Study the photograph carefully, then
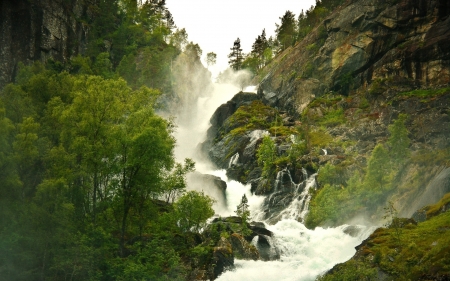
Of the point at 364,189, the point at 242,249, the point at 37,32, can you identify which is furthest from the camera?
the point at 37,32

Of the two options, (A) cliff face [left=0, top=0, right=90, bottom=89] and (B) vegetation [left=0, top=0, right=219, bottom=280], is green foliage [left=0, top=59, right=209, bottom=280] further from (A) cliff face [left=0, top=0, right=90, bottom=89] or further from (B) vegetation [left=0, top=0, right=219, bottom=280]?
(A) cliff face [left=0, top=0, right=90, bottom=89]

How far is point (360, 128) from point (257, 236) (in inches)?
1458

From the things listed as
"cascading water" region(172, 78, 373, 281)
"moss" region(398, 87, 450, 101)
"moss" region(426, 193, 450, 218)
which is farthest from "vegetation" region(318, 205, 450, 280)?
"moss" region(398, 87, 450, 101)

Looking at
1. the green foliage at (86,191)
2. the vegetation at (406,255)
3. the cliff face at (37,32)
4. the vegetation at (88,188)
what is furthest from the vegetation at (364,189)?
the cliff face at (37,32)

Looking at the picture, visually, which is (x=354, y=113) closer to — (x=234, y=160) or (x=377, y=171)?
(x=234, y=160)

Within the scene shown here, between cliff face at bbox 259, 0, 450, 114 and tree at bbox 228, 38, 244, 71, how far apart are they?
140 feet

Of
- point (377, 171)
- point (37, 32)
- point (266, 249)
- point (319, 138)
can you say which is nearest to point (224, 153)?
point (319, 138)

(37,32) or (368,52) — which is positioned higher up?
(368,52)

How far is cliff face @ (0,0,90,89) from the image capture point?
66.9 m

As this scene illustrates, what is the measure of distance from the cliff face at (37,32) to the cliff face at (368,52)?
149 feet

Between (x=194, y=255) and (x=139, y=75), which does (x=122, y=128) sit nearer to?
(x=194, y=255)

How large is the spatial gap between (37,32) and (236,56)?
8025 centimetres

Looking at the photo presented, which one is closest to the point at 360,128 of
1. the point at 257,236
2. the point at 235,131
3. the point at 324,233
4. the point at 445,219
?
the point at 235,131

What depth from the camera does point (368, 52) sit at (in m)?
85.2
